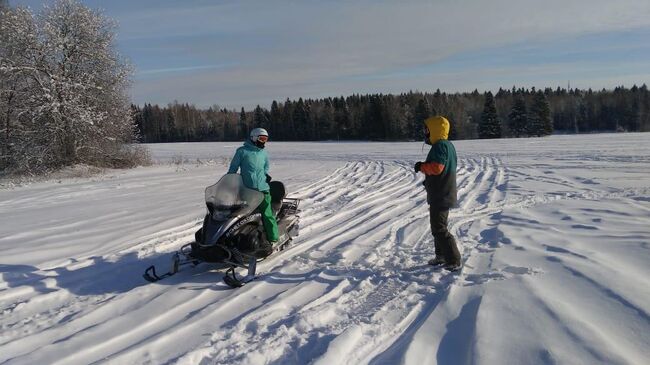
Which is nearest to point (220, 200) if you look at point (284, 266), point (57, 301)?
point (284, 266)

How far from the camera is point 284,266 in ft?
21.3

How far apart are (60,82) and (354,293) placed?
842 inches

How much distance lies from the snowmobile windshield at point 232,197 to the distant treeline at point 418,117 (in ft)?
215

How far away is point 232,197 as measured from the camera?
623 centimetres

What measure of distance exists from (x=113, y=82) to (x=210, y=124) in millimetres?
79866

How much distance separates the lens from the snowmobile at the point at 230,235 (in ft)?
19.5

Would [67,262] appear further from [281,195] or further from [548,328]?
[548,328]

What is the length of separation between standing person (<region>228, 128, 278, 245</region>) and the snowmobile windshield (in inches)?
8.4

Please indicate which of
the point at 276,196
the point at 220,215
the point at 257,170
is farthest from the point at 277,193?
the point at 220,215

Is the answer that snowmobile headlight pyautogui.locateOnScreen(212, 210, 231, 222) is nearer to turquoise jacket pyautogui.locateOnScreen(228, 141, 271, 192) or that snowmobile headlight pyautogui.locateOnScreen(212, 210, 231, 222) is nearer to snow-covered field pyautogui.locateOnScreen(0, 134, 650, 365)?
turquoise jacket pyautogui.locateOnScreen(228, 141, 271, 192)

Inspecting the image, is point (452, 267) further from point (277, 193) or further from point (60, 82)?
point (60, 82)

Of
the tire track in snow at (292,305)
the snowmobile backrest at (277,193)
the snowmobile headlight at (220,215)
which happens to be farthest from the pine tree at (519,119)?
the snowmobile headlight at (220,215)

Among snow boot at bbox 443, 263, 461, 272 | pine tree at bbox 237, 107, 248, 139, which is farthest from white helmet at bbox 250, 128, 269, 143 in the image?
pine tree at bbox 237, 107, 248, 139

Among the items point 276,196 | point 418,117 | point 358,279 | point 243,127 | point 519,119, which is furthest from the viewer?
point 243,127
